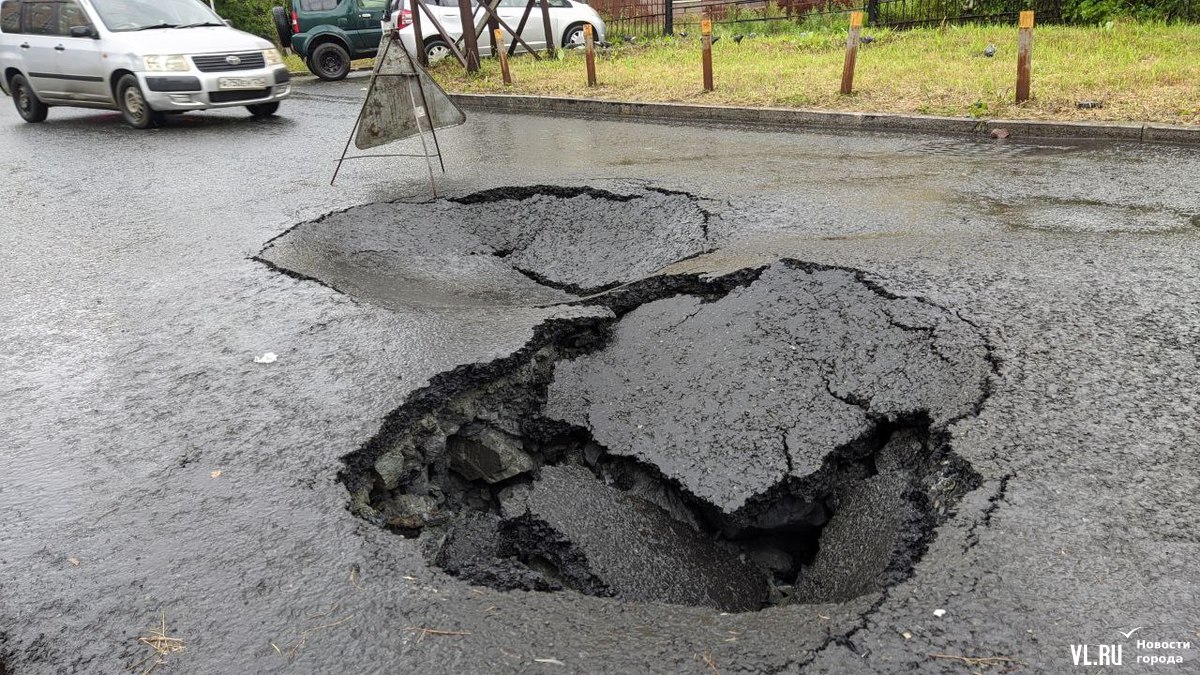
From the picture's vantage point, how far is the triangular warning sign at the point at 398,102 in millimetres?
6855

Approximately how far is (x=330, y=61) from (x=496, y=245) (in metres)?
13.5

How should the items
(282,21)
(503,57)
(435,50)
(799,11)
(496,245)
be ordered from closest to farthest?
(496,245)
(503,57)
(435,50)
(799,11)
(282,21)

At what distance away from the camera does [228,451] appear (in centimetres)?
315

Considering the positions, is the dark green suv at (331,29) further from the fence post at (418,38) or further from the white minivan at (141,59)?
the white minivan at (141,59)

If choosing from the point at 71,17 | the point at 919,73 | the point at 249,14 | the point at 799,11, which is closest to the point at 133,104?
the point at 71,17

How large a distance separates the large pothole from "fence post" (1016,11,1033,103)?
601 cm

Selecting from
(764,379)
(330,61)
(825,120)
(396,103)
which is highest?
(330,61)

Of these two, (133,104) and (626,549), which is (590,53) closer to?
(133,104)

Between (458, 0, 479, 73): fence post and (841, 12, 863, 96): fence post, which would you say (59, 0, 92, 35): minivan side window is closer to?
(458, 0, 479, 73): fence post

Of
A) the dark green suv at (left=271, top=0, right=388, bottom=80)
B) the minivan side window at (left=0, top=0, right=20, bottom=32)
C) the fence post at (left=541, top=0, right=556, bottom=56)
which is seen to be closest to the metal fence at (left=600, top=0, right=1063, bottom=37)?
the fence post at (left=541, top=0, right=556, bottom=56)

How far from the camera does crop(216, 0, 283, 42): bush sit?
112 feet

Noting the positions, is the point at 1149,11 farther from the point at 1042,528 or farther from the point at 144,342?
the point at 144,342

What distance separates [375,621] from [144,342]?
2.66 metres

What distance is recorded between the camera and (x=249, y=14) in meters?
34.4
